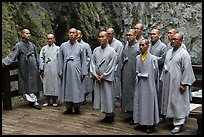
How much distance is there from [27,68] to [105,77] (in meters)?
1.91

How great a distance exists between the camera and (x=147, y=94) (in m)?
5.33

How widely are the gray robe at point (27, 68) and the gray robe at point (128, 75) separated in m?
1.94

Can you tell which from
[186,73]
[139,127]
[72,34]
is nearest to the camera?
[186,73]

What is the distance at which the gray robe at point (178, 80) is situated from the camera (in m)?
5.18

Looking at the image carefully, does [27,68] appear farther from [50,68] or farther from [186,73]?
[186,73]

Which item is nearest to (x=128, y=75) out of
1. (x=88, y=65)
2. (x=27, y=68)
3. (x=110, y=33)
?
(x=110, y=33)

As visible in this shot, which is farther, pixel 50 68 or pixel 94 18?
pixel 94 18

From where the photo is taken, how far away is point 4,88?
686 centimetres

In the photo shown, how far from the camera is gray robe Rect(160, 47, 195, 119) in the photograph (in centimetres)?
518

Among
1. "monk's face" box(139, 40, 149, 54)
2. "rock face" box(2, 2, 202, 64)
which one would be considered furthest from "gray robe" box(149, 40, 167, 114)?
"rock face" box(2, 2, 202, 64)

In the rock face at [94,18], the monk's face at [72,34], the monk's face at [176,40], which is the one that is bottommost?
the monk's face at [176,40]

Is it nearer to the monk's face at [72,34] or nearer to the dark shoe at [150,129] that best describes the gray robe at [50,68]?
the monk's face at [72,34]

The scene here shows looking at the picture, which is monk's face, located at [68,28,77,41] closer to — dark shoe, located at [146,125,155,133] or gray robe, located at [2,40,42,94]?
gray robe, located at [2,40,42,94]

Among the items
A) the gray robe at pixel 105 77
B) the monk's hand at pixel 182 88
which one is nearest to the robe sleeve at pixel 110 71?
the gray robe at pixel 105 77
